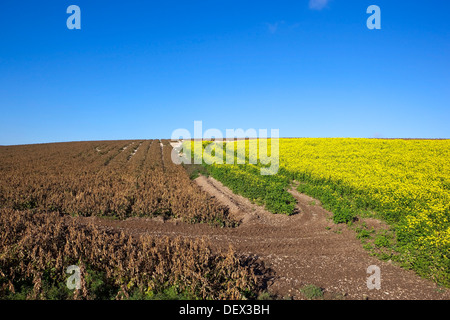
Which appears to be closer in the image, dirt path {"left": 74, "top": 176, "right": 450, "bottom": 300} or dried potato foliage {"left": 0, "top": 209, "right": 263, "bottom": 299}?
dried potato foliage {"left": 0, "top": 209, "right": 263, "bottom": 299}

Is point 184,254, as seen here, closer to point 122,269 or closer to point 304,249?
point 122,269

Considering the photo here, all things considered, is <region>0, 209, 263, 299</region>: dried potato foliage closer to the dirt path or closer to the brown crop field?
the brown crop field

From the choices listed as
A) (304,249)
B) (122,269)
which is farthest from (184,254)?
(304,249)

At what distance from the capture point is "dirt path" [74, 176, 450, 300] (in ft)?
26.1

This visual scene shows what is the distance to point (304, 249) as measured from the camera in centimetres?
1084

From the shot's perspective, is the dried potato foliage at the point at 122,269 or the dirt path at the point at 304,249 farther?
the dirt path at the point at 304,249

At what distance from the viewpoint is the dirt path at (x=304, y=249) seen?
26.1ft

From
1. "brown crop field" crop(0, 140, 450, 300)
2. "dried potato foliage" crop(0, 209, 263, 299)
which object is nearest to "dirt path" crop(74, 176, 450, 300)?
"brown crop field" crop(0, 140, 450, 300)

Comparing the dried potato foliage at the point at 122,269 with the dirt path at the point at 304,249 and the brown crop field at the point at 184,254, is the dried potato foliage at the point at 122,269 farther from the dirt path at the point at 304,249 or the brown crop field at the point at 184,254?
the dirt path at the point at 304,249

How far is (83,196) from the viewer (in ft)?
53.6

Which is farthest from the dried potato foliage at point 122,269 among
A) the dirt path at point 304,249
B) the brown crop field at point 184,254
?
the dirt path at point 304,249

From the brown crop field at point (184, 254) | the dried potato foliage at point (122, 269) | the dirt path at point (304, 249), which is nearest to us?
the dried potato foliage at point (122, 269)

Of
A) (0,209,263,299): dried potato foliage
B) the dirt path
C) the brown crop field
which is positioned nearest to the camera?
(0,209,263,299): dried potato foliage
